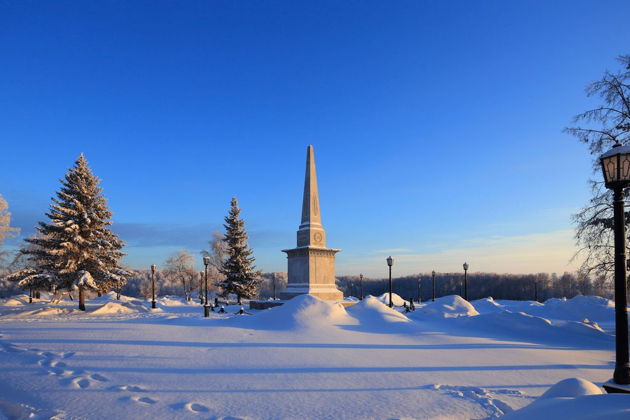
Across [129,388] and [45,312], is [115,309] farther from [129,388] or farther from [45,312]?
[129,388]

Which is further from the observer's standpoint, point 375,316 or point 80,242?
point 80,242

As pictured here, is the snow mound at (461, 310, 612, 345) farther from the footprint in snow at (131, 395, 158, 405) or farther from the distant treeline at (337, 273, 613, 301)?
the distant treeline at (337, 273, 613, 301)

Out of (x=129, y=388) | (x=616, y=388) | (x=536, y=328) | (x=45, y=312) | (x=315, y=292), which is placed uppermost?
(x=616, y=388)

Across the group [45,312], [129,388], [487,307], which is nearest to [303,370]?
[129,388]

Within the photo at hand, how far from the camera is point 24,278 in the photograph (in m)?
23.3

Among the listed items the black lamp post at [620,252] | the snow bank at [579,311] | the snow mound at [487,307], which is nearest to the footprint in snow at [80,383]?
the black lamp post at [620,252]

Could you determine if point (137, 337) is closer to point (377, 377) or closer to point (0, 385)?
point (0, 385)

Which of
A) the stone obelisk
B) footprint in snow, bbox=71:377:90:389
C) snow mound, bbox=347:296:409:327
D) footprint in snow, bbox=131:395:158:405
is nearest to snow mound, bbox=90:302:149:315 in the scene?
the stone obelisk

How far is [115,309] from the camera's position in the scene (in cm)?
2444

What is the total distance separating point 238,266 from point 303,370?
31056mm

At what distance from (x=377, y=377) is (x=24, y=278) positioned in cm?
2572

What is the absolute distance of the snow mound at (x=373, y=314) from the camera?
14972 mm

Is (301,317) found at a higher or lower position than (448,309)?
higher

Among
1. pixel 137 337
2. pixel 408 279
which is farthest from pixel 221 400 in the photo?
pixel 408 279
